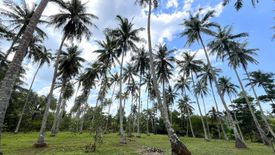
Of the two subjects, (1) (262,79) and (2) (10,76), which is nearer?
(2) (10,76)

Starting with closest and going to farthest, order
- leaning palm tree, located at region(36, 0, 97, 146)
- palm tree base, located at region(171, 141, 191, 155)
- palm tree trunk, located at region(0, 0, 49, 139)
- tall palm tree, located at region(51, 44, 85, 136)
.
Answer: palm tree trunk, located at region(0, 0, 49, 139) → palm tree base, located at region(171, 141, 191, 155) → leaning palm tree, located at region(36, 0, 97, 146) → tall palm tree, located at region(51, 44, 85, 136)

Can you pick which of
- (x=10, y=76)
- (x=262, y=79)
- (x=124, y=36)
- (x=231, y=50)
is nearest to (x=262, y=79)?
(x=262, y=79)

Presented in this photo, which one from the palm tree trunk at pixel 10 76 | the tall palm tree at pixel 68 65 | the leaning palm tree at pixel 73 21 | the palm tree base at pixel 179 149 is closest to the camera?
the palm tree trunk at pixel 10 76

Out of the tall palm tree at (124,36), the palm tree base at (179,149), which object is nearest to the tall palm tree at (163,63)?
the tall palm tree at (124,36)

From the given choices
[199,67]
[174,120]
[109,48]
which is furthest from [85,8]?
A: [174,120]

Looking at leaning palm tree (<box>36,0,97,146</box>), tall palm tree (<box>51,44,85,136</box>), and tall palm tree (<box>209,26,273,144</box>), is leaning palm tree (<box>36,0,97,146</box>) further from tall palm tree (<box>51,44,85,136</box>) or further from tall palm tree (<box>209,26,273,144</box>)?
tall palm tree (<box>209,26,273,144</box>)

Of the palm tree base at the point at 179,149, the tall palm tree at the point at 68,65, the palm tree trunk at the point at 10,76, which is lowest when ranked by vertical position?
the palm tree base at the point at 179,149

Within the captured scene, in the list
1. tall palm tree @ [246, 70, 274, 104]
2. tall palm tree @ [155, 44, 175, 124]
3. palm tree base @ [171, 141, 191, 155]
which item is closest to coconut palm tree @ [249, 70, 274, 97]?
tall palm tree @ [246, 70, 274, 104]

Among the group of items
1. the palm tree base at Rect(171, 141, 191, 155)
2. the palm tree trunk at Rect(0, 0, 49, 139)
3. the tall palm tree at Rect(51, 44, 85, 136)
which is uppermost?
the tall palm tree at Rect(51, 44, 85, 136)

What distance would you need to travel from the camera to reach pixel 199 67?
112 ft

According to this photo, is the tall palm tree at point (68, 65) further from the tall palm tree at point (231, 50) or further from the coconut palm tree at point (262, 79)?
the coconut palm tree at point (262, 79)

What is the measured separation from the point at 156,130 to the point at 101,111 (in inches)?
1606

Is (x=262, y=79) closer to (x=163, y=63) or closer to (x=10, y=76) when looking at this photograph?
(x=163, y=63)

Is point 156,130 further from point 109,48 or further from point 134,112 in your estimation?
point 109,48
